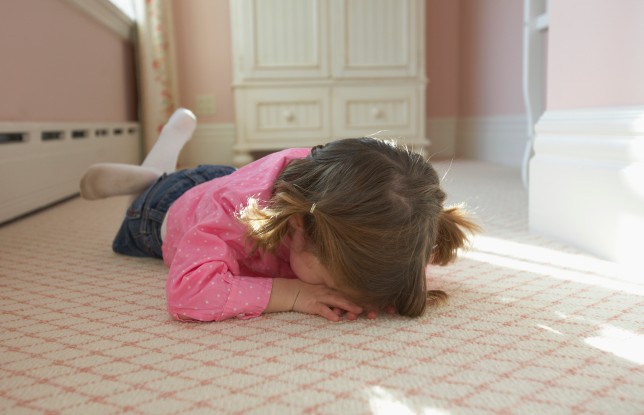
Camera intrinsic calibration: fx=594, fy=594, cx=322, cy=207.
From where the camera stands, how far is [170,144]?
1.40m

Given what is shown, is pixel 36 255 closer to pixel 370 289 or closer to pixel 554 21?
pixel 370 289

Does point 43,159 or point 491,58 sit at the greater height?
point 491,58

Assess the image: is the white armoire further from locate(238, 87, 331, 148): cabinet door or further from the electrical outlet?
the electrical outlet

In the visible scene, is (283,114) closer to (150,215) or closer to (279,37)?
(279,37)

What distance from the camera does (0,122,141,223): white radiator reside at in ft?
4.99

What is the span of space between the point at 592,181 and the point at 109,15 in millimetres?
2213

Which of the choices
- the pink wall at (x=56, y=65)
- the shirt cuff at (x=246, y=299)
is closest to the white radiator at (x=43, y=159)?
the pink wall at (x=56, y=65)

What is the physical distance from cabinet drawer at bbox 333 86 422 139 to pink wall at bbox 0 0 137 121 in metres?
1.10

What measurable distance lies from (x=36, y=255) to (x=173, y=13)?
7.90 feet

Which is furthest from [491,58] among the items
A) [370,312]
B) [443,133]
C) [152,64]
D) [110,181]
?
[370,312]

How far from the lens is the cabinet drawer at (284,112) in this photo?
3.05m

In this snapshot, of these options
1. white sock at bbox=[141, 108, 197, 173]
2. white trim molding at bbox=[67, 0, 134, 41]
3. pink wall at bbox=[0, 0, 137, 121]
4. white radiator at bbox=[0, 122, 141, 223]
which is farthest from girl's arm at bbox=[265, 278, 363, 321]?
white trim molding at bbox=[67, 0, 134, 41]

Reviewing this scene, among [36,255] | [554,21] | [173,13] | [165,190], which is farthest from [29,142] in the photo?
[173,13]

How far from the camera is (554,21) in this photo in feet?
4.04
